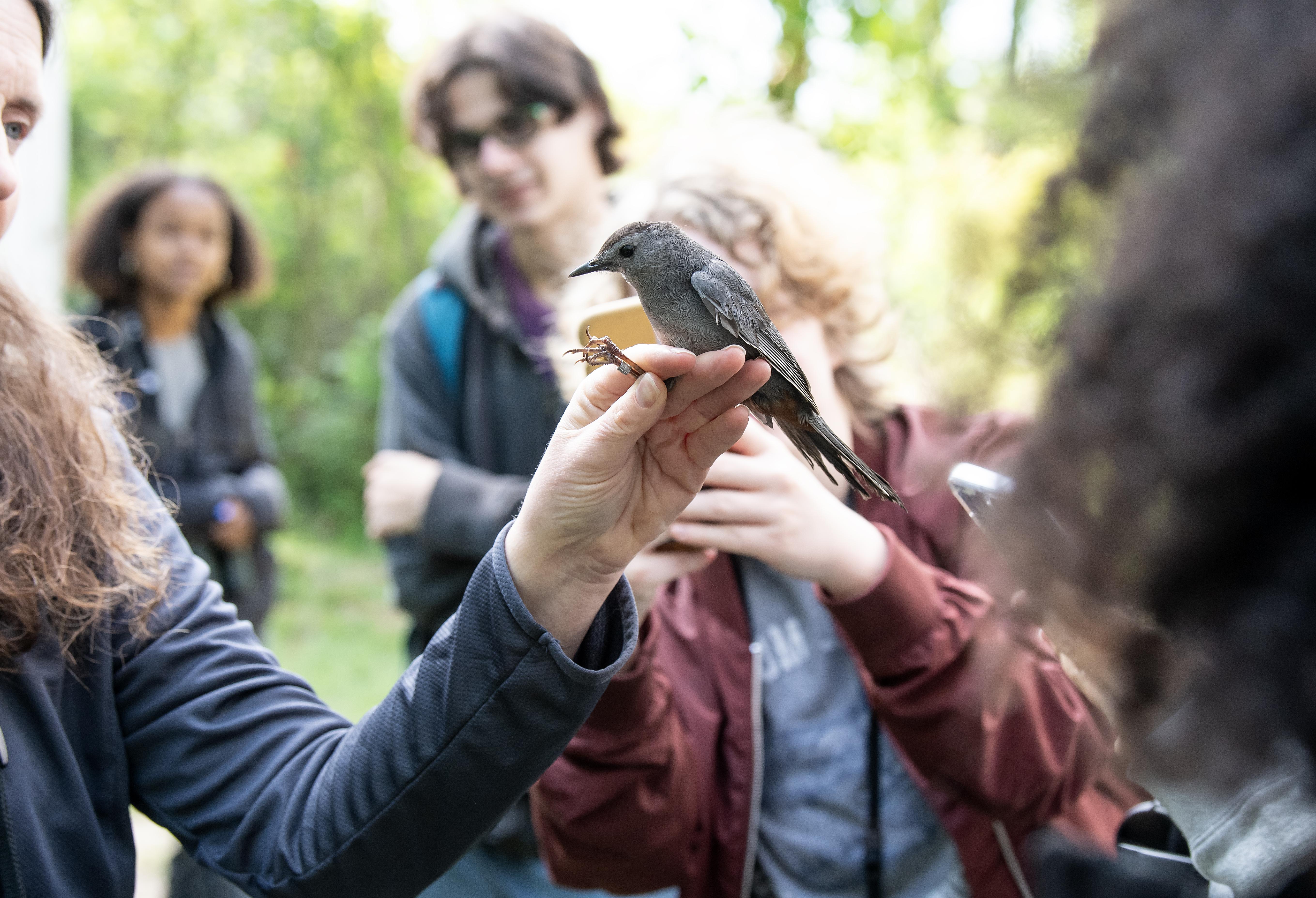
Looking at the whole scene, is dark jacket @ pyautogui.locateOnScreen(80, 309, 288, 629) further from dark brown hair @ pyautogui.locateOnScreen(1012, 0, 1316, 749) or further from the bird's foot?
dark brown hair @ pyautogui.locateOnScreen(1012, 0, 1316, 749)

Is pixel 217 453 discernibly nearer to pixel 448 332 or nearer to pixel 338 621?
pixel 448 332

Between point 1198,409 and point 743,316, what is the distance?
77 cm

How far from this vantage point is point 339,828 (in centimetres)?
145

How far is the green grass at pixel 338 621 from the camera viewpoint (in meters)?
6.82

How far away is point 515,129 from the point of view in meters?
3.36

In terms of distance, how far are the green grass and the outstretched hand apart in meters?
4.37

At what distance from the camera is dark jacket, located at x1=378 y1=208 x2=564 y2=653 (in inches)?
111

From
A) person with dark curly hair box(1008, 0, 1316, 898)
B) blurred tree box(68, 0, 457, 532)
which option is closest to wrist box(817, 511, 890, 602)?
person with dark curly hair box(1008, 0, 1316, 898)

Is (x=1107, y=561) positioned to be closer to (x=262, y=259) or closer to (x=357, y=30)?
(x=262, y=259)

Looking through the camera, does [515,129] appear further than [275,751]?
Yes

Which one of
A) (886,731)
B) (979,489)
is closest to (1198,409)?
(979,489)

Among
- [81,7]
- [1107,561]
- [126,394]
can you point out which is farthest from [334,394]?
[1107,561]

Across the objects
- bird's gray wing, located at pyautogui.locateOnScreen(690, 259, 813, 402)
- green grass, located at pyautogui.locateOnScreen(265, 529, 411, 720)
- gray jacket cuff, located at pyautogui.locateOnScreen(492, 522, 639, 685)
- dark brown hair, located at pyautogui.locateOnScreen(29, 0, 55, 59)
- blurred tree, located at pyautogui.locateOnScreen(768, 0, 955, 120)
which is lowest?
green grass, located at pyautogui.locateOnScreen(265, 529, 411, 720)

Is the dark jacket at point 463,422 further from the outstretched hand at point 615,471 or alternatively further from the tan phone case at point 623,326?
the outstretched hand at point 615,471
